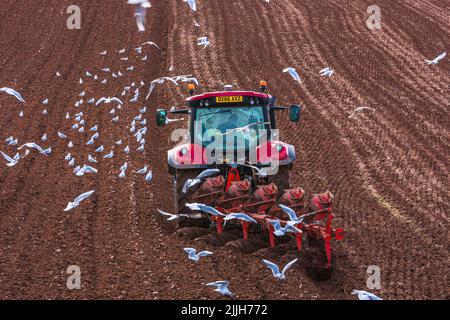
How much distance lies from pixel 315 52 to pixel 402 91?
3799mm

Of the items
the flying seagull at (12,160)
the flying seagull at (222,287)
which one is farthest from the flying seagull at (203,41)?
the flying seagull at (222,287)

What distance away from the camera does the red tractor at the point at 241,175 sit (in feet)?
29.9

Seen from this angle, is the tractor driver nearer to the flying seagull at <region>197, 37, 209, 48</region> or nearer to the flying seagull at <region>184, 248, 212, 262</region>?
the flying seagull at <region>184, 248, 212, 262</region>

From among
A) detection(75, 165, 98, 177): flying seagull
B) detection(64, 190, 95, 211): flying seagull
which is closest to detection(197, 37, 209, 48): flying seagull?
detection(75, 165, 98, 177): flying seagull

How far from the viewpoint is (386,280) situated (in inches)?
328

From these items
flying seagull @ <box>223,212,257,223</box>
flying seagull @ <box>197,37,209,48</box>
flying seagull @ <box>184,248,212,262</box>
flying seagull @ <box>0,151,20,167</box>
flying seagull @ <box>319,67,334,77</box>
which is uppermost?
flying seagull @ <box>223,212,257,223</box>

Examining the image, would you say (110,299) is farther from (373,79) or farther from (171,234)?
(373,79)

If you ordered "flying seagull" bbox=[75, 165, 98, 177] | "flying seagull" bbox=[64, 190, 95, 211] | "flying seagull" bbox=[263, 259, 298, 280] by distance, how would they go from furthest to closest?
"flying seagull" bbox=[75, 165, 98, 177], "flying seagull" bbox=[64, 190, 95, 211], "flying seagull" bbox=[263, 259, 298, 280]

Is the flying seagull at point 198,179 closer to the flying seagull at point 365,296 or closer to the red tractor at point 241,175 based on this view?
the red tractor at point 241,175

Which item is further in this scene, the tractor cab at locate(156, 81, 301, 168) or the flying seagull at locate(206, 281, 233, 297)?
the tractor cab at locate(156, 81, 301, 168)

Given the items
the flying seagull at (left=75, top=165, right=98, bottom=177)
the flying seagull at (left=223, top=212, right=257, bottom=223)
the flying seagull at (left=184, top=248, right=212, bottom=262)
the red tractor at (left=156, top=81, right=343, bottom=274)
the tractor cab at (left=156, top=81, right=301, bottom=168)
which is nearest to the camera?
the flying seagull at (left=184, top=248, right=212, bottom=262)

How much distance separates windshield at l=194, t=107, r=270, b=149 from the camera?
10297 mm

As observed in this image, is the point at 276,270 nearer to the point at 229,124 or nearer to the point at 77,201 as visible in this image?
the point at 229,124

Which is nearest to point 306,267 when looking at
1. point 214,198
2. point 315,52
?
point 214,198
